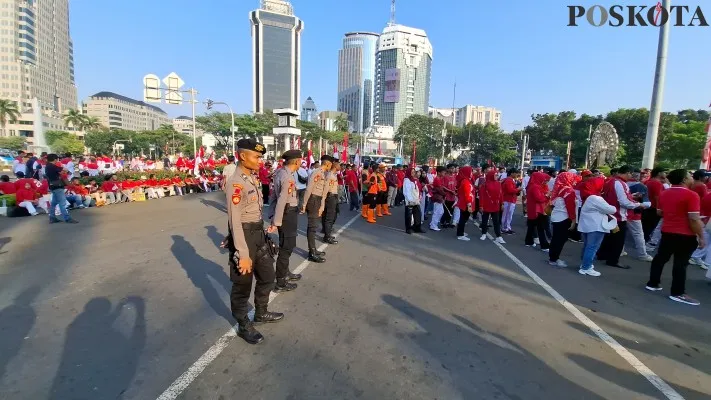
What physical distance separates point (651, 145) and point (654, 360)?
31.2 feet

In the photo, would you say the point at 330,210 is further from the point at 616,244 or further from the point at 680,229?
the point at 680,229

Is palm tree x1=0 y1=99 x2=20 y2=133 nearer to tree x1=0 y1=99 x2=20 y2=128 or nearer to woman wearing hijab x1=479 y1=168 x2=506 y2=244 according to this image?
tree x1=0 y1=99 x2=20 y2=128

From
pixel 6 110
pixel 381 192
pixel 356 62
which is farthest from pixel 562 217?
pixel 356 62

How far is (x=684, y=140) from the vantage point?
33938mm

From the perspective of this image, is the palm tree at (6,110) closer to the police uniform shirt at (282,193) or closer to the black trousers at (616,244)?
the police uniform shirt at (282,193)

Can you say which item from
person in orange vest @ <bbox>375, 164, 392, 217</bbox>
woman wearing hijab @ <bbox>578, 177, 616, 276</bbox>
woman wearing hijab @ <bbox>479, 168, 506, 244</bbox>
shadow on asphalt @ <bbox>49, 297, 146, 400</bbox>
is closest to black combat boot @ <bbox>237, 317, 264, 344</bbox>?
shadow on asphalt @ <bbox>49, 297, 146, 400</bbox>

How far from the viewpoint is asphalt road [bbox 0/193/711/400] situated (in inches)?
115

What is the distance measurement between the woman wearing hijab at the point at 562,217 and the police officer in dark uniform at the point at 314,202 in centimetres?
426

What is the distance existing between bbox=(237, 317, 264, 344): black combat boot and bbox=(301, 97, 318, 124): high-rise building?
6036 inches

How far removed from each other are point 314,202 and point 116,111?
561ft

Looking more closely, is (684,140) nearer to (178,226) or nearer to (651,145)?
(651,145)

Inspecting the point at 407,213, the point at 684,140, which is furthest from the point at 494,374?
the point at 684,140

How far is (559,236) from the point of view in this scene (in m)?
6.77

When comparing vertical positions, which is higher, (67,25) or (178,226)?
(67,25)
